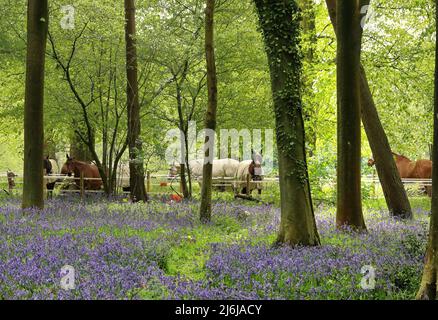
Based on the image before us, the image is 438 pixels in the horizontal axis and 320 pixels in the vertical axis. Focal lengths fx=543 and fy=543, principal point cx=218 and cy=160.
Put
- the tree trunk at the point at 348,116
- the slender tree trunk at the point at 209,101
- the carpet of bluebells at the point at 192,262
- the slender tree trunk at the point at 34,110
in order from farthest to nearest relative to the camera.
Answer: the slender tree trunk at the point at 34,110, the slender tree trunk at the point at 209,101, the tree trunk at the point at 348,116, the carpet of bluebells at the point at 192,262

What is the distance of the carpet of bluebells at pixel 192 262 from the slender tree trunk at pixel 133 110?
7.40m

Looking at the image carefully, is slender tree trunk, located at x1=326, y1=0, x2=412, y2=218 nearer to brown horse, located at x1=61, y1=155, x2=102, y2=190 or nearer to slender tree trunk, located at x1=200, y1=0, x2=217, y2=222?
slender tree trunk, located at x1=200, y1=0, x2=217, y2=222

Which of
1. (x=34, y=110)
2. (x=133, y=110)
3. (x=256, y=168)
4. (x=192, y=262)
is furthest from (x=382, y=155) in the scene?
(x=256, y=168)

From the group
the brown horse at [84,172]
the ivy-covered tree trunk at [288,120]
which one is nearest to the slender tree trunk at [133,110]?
the brown horse at [84,172]

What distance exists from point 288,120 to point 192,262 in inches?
115

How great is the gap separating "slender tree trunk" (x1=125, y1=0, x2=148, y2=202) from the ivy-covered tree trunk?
1081 cm

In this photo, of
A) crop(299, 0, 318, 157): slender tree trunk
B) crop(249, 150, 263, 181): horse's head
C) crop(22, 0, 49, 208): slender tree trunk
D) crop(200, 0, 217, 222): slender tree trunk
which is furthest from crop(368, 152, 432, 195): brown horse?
crop(22, 0, 49, 208): slender tree trunk

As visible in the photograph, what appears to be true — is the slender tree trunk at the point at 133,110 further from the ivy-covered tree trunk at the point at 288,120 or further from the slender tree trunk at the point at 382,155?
the ivy-covered tree trunk at the point at 288,120

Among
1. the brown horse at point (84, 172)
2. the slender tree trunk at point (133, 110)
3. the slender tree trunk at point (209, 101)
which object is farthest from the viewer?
the brown horse at point (84, 172)

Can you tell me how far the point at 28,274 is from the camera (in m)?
6.32

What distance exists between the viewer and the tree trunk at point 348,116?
11.8 meters

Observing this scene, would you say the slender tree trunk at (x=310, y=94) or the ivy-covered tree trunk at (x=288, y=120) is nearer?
the ivy-covered tree trunk at (x=288, y=120)
